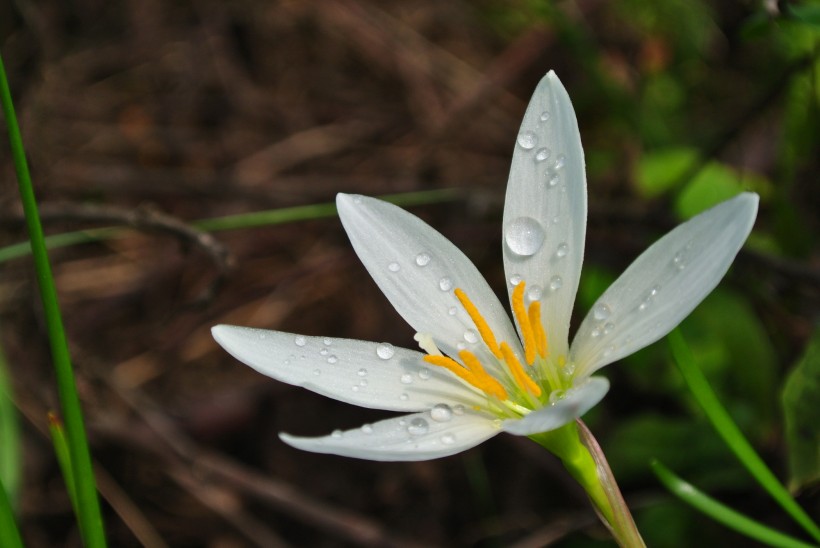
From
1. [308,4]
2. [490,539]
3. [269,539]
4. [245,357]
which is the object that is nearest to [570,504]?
[490,539]

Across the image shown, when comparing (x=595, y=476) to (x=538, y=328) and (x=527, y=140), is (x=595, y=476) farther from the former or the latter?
(x=527, y=140)

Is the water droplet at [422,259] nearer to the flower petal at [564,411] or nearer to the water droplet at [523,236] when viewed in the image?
the water droplet at [523,236]

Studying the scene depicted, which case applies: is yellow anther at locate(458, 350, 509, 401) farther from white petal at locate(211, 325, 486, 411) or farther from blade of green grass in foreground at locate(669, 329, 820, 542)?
blade of green grass in foreground at locate(669, 329, 820, 542)

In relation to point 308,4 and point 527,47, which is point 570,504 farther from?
point 308,4

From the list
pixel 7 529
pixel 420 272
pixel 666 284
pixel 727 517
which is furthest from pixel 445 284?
pixel 7 529

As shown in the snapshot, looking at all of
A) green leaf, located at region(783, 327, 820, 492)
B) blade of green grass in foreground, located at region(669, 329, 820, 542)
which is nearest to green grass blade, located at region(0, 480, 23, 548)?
blade of green grass in foreground, located at region(669, 329, 820, 542)

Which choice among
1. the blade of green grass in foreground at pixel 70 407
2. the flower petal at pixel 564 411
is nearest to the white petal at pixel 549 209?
the flower petal at pixel 564 411
